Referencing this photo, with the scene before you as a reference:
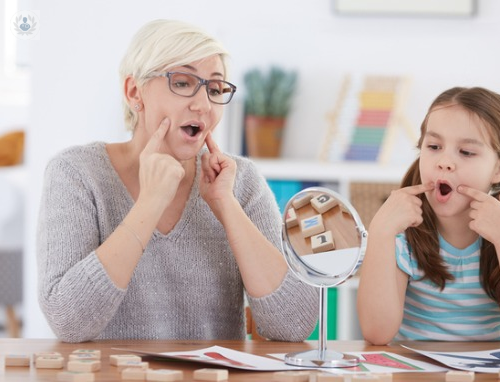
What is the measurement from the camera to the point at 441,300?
182 centimetres

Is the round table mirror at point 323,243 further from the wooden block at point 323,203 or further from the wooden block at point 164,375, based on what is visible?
the wooden block at point 164,375

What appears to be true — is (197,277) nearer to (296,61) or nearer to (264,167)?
(264,167)

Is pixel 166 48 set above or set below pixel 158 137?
above

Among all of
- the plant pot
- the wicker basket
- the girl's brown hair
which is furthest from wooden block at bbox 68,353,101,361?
the plant pot

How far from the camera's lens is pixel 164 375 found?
46.8 inches

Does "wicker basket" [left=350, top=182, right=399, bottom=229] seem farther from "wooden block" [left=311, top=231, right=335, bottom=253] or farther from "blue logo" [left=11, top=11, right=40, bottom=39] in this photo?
"wooden block" [left=311, top=231, right=335, bottom=253]

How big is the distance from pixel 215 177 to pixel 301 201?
544mm

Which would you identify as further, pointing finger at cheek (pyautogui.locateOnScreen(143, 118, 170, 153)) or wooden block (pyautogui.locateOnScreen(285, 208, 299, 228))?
pointing finger at cheek (pyautogui.locateOnScreen(143, 118, 170, 153))

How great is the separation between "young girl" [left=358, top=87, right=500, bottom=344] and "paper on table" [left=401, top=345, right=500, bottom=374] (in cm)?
25

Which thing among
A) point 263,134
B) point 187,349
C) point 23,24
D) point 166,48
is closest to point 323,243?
point 187,349

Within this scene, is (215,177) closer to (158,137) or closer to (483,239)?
(158,137)

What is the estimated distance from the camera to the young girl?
1.76 meters

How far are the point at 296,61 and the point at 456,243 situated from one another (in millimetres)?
2250

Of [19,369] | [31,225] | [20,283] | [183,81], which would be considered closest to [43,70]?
[31,225]
